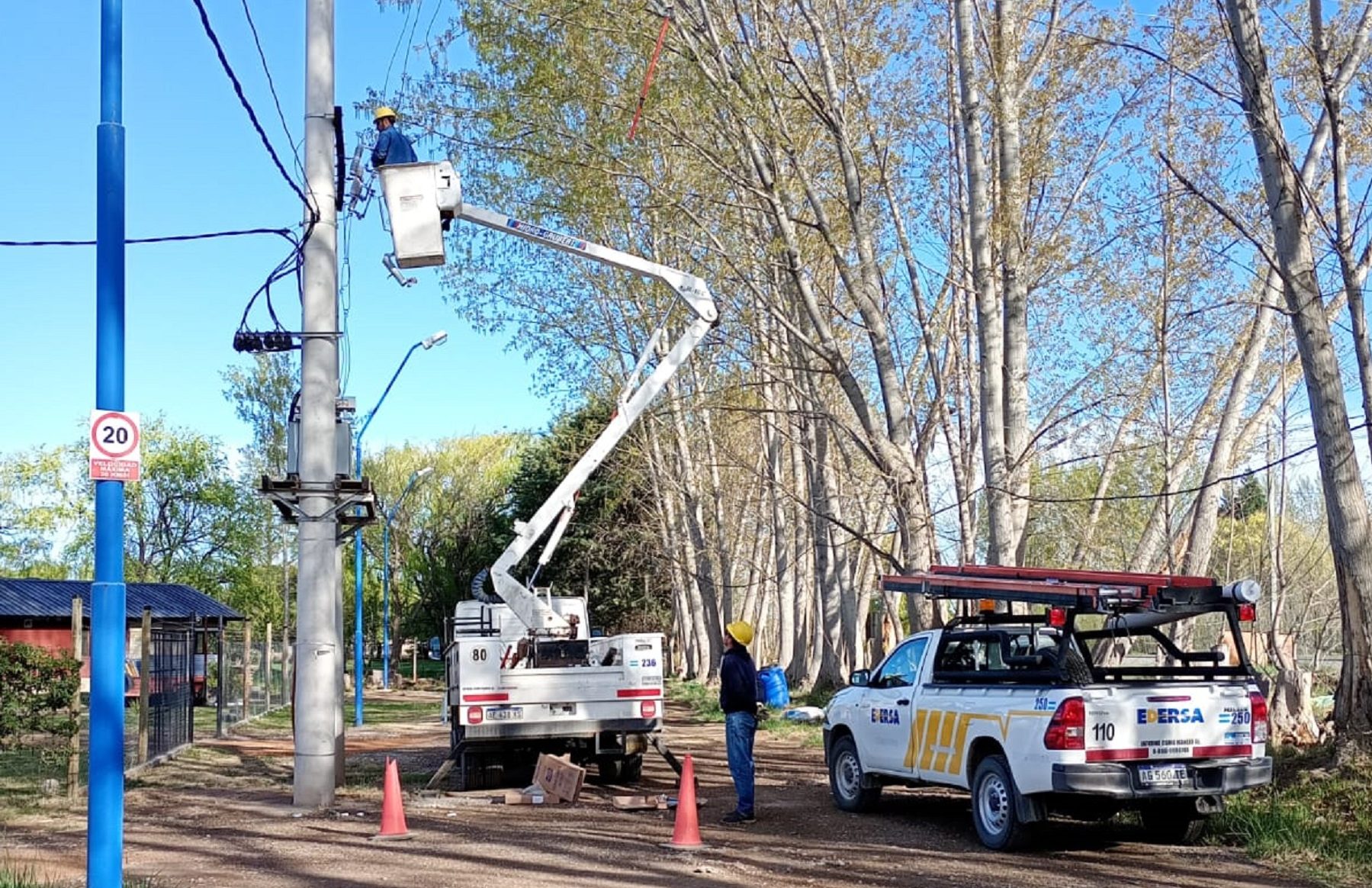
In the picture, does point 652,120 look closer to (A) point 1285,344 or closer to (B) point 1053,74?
(B) point 1053,74

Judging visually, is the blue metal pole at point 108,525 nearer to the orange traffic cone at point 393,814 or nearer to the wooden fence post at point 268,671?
the orange traffic cone at point 393,814

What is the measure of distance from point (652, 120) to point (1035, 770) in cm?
1025

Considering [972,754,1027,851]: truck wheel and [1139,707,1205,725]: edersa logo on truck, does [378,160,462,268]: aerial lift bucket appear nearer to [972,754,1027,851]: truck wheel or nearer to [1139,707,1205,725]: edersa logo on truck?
[972,754,1027,851]: truck wheel

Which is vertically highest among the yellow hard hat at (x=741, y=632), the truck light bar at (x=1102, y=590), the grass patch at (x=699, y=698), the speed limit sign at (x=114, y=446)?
the speed limit sign at (x=114, y=446)

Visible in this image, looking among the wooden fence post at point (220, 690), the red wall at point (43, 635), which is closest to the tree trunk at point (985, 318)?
the wooden fence post at point (220, 690)

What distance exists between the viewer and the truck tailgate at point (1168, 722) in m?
10.9

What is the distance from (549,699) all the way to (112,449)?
893cm

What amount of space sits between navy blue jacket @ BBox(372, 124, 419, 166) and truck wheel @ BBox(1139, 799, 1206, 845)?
9.64 meters

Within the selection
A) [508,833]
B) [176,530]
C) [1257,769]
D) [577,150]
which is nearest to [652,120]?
[577,150]

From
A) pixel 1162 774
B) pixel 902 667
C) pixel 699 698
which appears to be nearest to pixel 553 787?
pixel 902 667

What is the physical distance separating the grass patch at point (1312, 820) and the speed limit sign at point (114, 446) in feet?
27.9

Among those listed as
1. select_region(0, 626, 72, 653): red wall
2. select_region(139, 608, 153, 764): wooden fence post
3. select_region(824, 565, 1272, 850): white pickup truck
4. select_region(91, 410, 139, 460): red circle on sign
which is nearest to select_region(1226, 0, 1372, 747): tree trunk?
select_region(824, 565, 1272, 850): white pickup truck

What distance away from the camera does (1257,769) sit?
11289mm

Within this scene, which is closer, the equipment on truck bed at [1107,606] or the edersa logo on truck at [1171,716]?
the edersa logo on truck at [1171,716]
